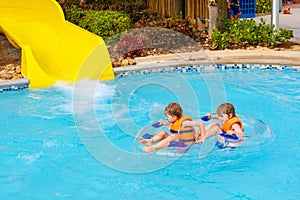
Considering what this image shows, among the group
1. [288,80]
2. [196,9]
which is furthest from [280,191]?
[196,9]

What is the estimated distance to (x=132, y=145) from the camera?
6535mm

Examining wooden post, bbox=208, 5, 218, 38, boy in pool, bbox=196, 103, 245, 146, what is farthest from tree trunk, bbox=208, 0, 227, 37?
boy in pool, bbox=196, 103, 245, 146

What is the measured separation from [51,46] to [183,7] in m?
5.19

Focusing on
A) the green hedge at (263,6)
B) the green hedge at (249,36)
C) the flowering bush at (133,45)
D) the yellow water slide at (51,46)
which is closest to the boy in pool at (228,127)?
the yellow water slide at (51,46)

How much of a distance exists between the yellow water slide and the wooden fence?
4066mm

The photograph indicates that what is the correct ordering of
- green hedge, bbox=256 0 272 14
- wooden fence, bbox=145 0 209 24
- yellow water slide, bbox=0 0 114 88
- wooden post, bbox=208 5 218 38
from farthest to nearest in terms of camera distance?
green hedge, bbox=256 0 272 14
wooden fence, bbox=145 0 209 24
wooden post, bbox=208 5 218 38
yellow water slide, bbox=0 0 114 88

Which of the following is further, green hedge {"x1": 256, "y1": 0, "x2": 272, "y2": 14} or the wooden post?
green hedge {"x1": 256, "y1": 0, "x2": 272, "y2": 14}

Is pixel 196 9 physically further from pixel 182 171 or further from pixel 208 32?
pixel 182 171

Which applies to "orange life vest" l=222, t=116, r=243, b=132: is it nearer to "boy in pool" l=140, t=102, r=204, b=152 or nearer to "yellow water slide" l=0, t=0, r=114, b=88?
"boy in pool" l=140, t=102, r=204, b=152

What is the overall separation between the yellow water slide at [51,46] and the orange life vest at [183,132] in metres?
3.40

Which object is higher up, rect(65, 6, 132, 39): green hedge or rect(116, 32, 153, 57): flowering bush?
rect(65, 6, 132, 39): green hedge

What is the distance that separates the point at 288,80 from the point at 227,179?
14.9 ft

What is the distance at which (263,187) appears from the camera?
18.9 feet

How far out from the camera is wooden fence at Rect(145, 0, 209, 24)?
14000 millimetres
